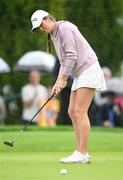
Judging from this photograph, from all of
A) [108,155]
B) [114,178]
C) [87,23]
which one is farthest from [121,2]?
[114,178]

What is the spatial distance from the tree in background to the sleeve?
10.3 m

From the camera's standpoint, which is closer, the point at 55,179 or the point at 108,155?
the point at 55,179

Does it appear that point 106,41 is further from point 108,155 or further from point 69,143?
point 108,155

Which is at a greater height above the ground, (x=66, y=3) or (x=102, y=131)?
(x=66, y=3)

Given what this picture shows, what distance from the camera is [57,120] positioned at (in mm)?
21578

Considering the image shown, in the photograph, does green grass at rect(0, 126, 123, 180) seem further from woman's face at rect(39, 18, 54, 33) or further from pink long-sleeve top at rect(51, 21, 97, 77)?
woman's face at rect(39, 18, 54, 33)

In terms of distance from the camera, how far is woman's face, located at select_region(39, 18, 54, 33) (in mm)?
11180

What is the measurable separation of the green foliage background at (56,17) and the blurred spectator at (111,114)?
201 centimetres

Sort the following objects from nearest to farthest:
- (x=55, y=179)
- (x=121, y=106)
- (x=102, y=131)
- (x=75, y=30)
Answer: (x=55, y=179) → (x=75, y=30) → (x=102, y=131) → (x=121, y=106)

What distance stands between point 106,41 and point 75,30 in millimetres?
13275

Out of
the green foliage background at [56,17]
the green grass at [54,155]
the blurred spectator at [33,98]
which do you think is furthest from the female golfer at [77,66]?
the blurred spectator at [33,98]

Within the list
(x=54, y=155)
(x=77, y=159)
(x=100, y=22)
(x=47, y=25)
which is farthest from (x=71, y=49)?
(x=100, y=22)

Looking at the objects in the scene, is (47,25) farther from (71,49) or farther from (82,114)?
(82,114)

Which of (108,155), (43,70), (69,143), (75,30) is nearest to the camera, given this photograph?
(75,30)
